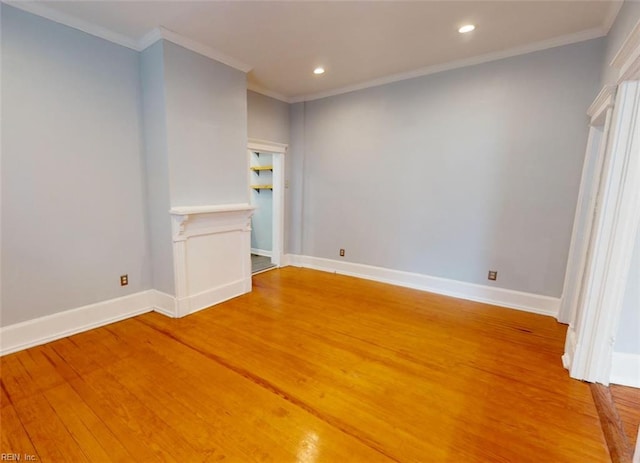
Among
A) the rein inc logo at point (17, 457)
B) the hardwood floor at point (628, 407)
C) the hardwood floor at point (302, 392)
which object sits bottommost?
the rein inc logo at point (17, 457)

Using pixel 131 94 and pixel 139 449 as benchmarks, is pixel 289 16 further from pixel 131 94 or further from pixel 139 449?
pixel 139 449

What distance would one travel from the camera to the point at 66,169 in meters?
2.55

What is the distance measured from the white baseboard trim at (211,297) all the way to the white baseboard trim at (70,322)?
46 centimetres

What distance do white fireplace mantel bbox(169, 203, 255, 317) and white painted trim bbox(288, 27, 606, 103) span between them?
2.32 meters

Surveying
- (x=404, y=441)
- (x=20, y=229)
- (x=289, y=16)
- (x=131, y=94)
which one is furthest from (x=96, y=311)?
(x=289, y=16)

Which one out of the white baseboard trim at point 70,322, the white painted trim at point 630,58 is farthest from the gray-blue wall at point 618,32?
the white baseboard trim at point 70,322

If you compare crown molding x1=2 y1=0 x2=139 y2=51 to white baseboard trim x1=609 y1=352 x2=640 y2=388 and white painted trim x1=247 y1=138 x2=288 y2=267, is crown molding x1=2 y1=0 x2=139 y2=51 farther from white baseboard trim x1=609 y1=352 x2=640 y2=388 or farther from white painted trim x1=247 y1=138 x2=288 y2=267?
white baseboard trim x1=609 y1=352 x2=640 y2=388

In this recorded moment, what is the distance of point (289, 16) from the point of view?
246 centimetres

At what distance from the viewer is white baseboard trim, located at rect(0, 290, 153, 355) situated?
7.73 ft

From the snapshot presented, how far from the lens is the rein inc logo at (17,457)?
145 centimetres

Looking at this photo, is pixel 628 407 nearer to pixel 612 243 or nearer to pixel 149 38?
pixel 612 243

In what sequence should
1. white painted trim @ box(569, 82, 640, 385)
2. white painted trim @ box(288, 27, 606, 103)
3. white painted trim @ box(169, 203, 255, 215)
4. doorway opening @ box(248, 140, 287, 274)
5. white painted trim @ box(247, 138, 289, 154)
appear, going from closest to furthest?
white painted trim @ box(569, 82, 640, 385), white painted trim @ box(288, 27, 606, 103), white painted trim @ box(169, 203, 255, 215), white painted trim @ box(247, 138, 289, 154), doorway opening @ box(248, 140, 287, 274)

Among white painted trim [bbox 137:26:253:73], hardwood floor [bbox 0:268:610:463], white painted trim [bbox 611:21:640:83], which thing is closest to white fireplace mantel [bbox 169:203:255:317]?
hardwood floor [bbox 0:268:610:463]

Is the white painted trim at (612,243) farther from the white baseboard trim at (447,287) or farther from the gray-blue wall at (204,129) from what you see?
the gray-blue wall at (204,129)
